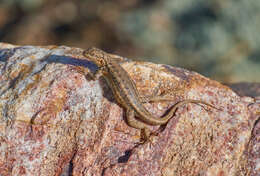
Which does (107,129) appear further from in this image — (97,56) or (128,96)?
(97,56)

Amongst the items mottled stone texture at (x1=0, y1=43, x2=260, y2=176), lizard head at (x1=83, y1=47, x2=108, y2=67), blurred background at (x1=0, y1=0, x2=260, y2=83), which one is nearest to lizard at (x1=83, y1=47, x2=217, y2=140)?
lizard head at (x1=83, y1=47, x2=108, y2=67)

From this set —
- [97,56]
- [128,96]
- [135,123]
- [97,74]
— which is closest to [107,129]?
[135,123]

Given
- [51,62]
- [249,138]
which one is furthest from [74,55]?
[249,138]

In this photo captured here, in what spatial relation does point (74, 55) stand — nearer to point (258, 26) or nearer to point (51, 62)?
point (51, 62)

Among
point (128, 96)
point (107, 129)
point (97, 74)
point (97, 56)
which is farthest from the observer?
point (97, 56)

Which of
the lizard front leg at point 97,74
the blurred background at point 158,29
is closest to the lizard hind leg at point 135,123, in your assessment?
the lizard front leg at point 97,74

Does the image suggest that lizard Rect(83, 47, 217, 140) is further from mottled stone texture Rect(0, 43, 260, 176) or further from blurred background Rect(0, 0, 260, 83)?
blurred background Rect(0, 0, 260, 83)

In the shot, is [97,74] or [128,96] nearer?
[128,96]
